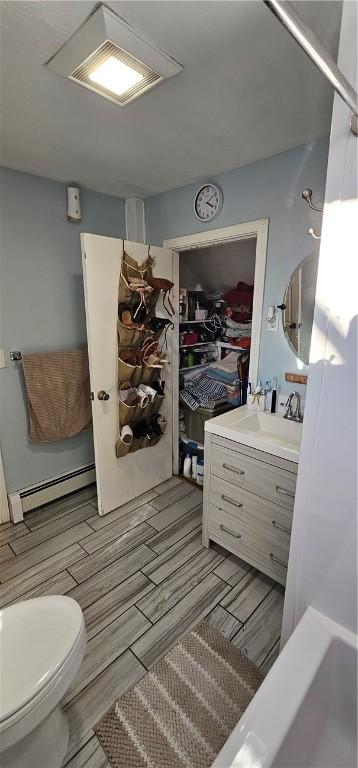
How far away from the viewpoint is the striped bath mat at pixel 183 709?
3.51ft

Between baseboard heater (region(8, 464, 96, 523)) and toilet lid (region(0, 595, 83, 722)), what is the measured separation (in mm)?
1171

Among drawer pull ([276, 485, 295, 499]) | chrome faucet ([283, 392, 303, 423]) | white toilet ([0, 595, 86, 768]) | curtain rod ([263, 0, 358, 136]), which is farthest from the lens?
chrome faucet ([283, 392, 303, 423])

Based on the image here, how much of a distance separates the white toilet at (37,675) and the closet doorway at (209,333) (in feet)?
5.63

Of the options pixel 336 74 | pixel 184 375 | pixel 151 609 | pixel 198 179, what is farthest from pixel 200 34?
pixel 151 609

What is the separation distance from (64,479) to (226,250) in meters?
2.34

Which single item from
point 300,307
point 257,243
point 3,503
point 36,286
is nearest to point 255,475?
point 300,307

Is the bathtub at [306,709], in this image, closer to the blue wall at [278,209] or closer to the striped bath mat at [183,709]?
the striped bath mat at [183,709]

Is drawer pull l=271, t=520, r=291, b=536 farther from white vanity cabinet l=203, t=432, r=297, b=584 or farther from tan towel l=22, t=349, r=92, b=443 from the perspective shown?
tan towel l=22, t=349, r=92, b=443

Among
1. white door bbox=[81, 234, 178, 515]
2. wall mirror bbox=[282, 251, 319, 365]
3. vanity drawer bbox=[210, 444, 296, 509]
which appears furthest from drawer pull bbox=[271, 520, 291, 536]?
white door bbox=[81, 234, 178, 515]

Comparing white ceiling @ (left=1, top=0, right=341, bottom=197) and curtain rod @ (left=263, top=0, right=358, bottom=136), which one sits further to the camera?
white ceiling @ (left=1, top=0, right=341, bottom=197)

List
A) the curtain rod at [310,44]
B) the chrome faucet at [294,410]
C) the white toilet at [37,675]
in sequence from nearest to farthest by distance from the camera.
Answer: the curtain rod at [310,44] → the white toilet at [37,675] → the chrome faucet at [294,410]

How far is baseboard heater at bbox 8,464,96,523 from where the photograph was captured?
216 centimetres

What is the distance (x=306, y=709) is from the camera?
0.84m

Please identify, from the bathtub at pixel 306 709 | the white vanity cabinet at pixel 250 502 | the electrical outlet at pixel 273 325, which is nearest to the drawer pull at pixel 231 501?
the white vanity cabinet at pixel 250 502
